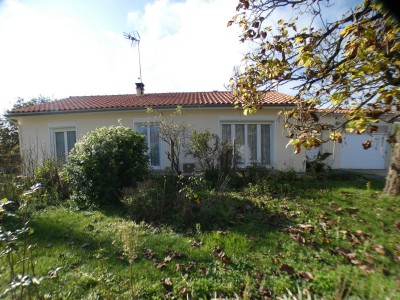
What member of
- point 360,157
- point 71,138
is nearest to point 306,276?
point 71,138

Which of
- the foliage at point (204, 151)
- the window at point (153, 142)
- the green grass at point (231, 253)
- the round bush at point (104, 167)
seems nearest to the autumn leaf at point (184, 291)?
the green grass at point (231, 253)

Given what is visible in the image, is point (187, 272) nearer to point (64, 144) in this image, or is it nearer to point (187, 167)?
point (187, 167)

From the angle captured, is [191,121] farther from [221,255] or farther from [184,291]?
[184,291]

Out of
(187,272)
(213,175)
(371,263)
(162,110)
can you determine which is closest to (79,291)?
(187,272)

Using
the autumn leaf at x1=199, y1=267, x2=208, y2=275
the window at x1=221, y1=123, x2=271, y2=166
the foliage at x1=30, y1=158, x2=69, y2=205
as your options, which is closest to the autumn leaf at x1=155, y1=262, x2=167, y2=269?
the autumn leaf at x1=199, y1=267, x2=208, y2=275

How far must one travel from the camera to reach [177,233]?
4523 millimetres

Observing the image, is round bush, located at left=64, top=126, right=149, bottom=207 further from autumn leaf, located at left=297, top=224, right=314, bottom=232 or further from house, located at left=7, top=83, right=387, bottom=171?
autumn leaf, located at left=297, top=224, right=314, bottom=232

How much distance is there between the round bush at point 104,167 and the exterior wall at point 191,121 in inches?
122

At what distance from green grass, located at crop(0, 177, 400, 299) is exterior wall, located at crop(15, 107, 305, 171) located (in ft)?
14.1

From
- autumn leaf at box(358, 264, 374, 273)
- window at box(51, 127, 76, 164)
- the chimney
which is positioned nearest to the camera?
autumn leaf at box(358, 264, 374, 273)

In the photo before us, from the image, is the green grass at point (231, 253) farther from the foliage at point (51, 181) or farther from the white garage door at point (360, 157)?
the white garage door at point (360, 157)

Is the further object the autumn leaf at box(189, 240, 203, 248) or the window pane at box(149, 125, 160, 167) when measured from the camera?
the window pane at box(149, 125, 160, 167)

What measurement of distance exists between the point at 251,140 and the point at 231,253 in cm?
723

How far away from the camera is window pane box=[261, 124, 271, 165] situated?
34.0ft
